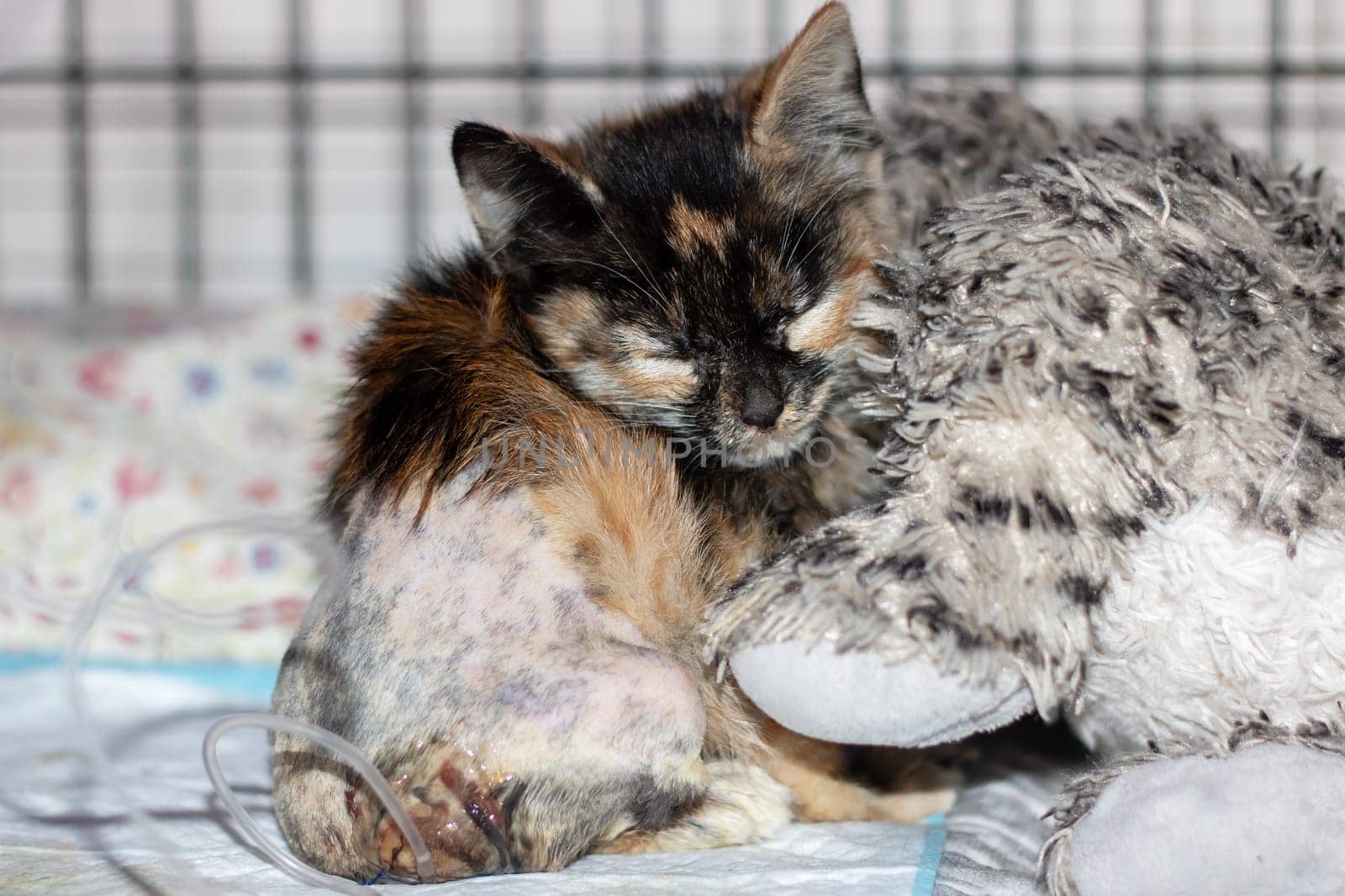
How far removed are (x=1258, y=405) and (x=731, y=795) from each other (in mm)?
528

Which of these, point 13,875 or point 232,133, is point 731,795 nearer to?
point 13,875

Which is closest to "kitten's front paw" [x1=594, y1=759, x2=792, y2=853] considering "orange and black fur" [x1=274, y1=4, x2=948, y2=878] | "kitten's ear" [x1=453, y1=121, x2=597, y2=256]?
"orange and black fur" [x1=274, y1=4, x2=948, y2=878]

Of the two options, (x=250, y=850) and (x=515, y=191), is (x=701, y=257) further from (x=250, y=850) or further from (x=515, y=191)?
(x=250, y=850)

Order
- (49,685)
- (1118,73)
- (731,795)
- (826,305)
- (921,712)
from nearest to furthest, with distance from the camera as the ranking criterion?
(921,712) → (731,795) → (826,305) → (49,685) → (1118,73)

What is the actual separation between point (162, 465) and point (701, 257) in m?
1.13

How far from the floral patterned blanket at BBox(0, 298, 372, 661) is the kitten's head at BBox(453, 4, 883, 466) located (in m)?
0.37

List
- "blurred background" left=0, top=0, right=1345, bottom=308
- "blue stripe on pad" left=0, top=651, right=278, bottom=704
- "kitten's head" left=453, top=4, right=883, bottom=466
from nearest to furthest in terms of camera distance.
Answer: "kitten's head" left=453, top=4, right=883, bottom=466 → "blue stripe on pad" left=0, top=651, right=278, bottom=704 → "blurred background" left=0, top=0, right=1345, bottom=308

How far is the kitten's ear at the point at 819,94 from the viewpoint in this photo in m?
1.11

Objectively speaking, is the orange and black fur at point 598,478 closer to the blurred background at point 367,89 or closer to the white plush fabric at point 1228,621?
the white plush fabric at point 1228,621

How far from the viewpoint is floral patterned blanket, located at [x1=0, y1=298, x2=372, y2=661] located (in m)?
1.59

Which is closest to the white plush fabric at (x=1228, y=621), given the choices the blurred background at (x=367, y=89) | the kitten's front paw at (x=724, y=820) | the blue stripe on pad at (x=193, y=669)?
the kitten's front paw at (x=724, y=820)

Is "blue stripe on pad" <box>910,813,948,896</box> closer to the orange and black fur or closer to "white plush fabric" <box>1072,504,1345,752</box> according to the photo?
the orange and black fur

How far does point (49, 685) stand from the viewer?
146cm

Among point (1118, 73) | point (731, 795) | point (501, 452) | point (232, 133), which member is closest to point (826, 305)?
point (501, 452)
